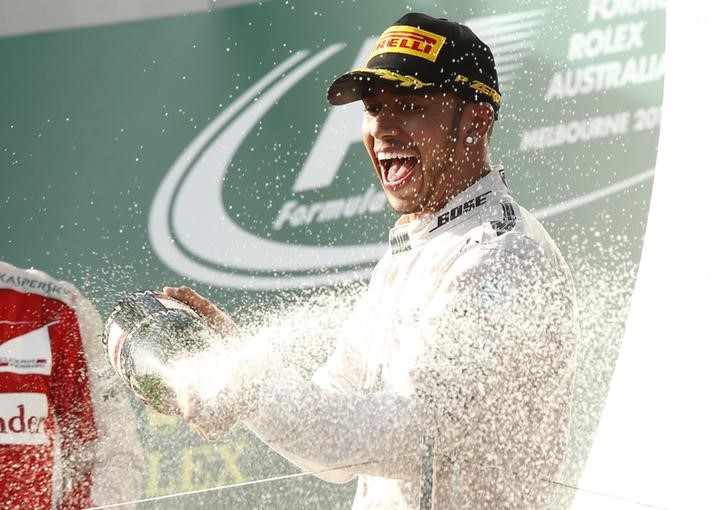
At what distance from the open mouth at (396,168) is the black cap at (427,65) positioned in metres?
0.08

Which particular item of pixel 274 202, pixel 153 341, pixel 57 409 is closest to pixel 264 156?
pixel 274 202

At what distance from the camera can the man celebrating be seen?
90cm

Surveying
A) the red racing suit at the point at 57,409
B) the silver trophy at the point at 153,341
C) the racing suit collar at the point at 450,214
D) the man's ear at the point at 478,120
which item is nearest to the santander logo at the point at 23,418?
the red racing suit at the point at 57,409

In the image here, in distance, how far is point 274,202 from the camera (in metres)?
2.08

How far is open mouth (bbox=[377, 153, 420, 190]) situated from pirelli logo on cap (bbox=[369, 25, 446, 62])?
0.38ft

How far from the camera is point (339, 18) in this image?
2.12m

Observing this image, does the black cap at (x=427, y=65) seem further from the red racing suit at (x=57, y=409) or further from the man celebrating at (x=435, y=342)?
the red racing suit at (x=57, y=409)

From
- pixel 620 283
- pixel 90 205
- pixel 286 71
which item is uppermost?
pixel 286 71

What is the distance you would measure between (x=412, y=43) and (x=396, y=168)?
143mm

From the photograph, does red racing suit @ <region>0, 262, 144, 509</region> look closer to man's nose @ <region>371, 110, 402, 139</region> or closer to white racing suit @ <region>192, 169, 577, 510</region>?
white racing suit @ <region>192, 169, 577, 510</region>

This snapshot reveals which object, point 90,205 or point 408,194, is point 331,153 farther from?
point 408,194

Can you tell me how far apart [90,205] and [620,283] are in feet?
3.70

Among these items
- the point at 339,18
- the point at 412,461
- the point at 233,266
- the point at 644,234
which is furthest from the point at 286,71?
the point at 412,461

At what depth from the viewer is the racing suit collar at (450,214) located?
1.14 m
